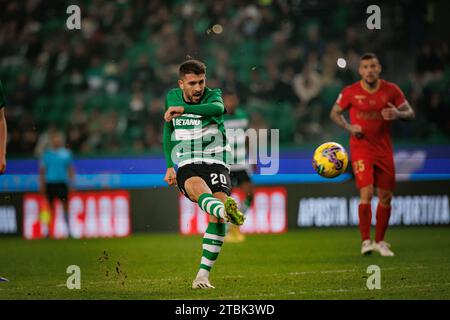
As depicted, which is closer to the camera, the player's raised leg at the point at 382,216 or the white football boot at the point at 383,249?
the white football boot at the point at 383,249

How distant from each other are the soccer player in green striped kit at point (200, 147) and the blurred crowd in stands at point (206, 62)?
725cm

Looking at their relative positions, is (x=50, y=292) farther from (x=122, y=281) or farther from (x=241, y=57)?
(x=241, y=57)

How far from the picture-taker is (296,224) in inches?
615

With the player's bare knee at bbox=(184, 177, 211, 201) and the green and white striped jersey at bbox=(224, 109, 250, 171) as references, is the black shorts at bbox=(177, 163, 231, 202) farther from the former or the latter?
the green and white striped jersey at bbox=(224, 109, 250, 171)

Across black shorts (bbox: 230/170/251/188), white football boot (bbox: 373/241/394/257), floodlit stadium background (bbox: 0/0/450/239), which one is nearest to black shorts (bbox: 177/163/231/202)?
white football boot (bbox: 373/241/394/257)

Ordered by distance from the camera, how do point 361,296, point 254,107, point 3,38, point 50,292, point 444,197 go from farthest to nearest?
point 3,38, point 254,107, point 444,197, point 50,292, point 361,296

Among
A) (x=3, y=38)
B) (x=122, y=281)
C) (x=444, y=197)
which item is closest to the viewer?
(x=122, y=281)

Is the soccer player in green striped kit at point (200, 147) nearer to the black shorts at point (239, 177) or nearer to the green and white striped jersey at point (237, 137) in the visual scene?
the green and white striped jersey at point (237, 137)

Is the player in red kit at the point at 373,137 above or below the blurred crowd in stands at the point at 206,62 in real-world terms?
below

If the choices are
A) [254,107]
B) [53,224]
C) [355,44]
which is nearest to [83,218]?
[53,224]

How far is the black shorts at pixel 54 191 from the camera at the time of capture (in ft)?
51.2

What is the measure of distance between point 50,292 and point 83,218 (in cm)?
786

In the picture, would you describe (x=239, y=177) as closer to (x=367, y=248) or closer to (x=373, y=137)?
(x=373, y=137)

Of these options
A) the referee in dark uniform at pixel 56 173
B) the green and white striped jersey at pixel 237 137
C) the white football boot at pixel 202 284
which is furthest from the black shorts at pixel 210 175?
the referee in dark uniform at pixel 56 173
